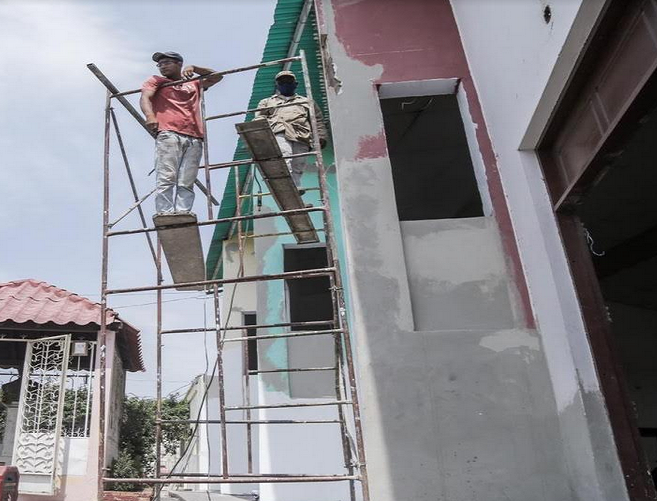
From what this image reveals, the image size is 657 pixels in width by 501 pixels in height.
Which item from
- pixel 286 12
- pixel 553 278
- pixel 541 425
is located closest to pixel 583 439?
pixel 541 425

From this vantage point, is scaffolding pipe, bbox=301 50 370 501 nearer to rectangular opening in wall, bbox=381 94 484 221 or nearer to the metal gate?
rectangular opening in wall, bbox=381 94 484 221

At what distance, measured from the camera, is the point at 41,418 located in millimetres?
9266

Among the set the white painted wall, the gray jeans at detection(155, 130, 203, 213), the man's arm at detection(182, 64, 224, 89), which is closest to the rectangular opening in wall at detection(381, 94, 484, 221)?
the white painted wall

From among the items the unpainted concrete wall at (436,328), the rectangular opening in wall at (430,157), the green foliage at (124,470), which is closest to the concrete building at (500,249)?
the unpainted concrete wall at (436,328)

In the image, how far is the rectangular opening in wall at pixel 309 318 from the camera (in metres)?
7.34

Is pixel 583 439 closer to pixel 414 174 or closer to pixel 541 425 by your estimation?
pixel 541 425

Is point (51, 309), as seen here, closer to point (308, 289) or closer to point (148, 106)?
point (308, 289)

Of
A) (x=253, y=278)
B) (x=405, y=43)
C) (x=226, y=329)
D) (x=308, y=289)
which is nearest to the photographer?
(x=253, y=278)

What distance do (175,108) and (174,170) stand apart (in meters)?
0.71

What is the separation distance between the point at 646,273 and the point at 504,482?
5185mm

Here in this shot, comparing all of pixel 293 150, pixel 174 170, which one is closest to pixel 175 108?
pixel 174 170

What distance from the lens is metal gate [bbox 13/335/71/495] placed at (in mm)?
8797

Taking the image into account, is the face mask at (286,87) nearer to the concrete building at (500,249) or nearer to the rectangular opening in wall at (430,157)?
the concrete building at (500,249)

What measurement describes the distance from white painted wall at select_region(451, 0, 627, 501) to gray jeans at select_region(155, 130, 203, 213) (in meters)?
3.01
